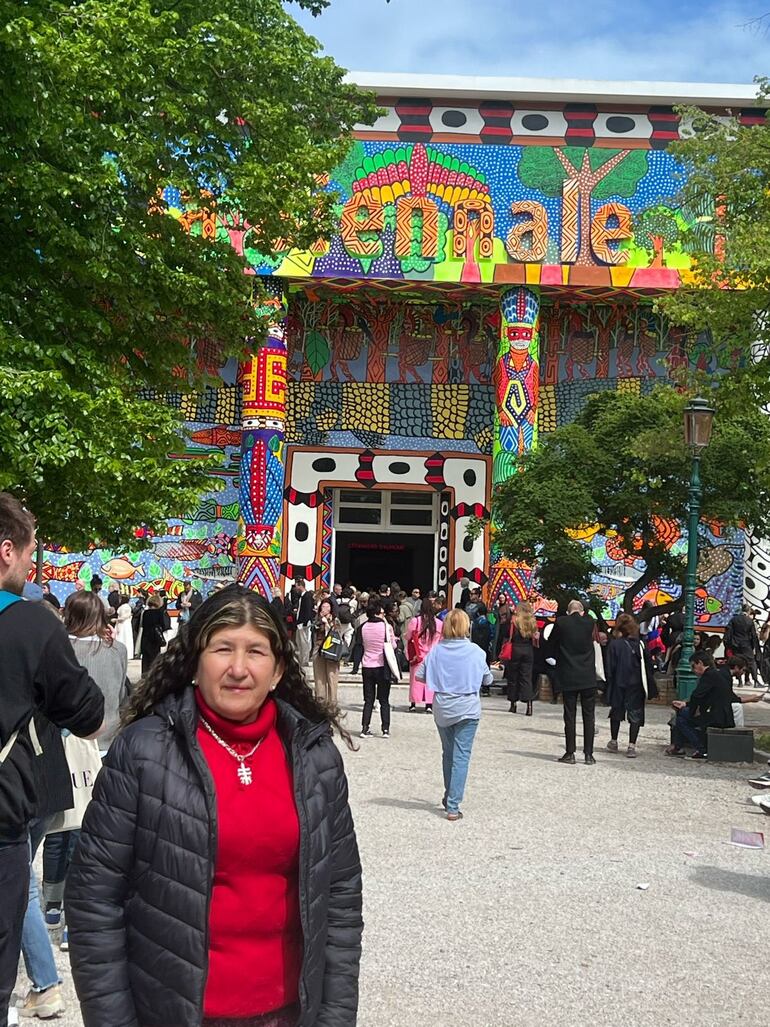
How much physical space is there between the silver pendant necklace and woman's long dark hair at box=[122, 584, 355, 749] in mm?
193

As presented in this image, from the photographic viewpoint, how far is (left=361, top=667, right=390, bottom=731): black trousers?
14219 millimetres

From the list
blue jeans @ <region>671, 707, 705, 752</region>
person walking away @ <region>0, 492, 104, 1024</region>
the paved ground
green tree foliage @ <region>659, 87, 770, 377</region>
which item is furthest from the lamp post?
person walking away @ <region>0, 492, 104, 1024</region>

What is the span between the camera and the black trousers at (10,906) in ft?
11.1

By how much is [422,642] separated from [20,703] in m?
13.7

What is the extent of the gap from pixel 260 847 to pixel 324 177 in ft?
44.4

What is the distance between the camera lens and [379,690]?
14305 mm

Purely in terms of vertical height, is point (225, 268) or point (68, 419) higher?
point (225, 268)

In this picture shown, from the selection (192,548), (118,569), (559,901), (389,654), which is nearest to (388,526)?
(192,548)

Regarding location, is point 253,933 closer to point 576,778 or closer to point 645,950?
point 645,950

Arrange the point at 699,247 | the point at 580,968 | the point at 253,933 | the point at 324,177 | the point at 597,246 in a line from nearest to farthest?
1. the point at 253,933
2. the point at 580,968
3. the point at 324,177
4. the point at 699,247
5. the point at 597,246

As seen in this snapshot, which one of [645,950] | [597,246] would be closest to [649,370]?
[597,246]

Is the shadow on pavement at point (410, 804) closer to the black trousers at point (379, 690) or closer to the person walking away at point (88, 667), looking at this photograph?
the person walking away at point (88, 667)

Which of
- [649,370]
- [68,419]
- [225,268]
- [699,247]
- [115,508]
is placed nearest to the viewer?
[68,419]

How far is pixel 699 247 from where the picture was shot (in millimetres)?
16484
